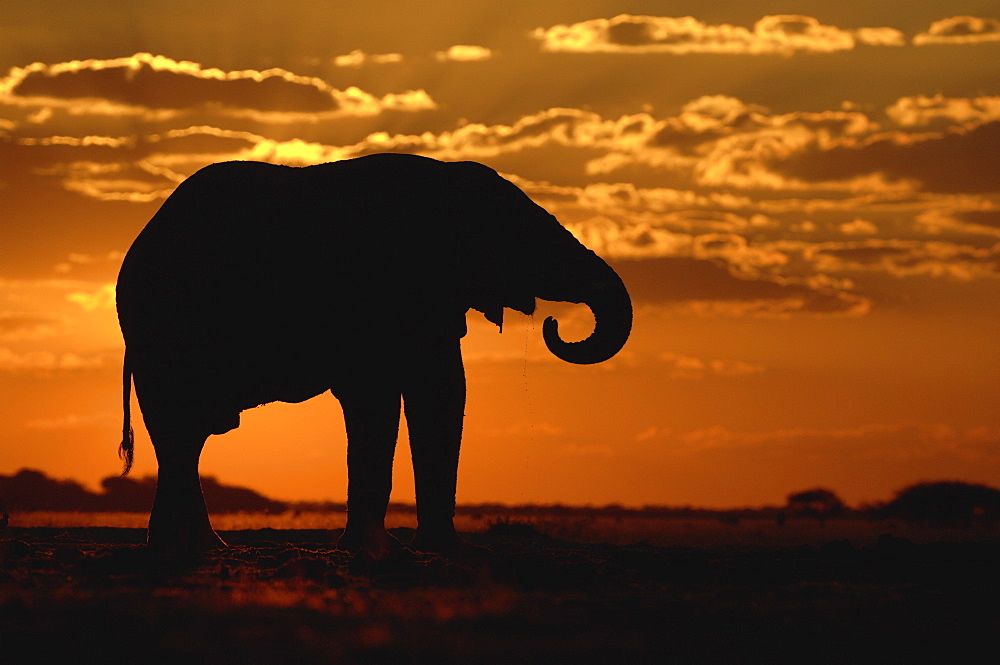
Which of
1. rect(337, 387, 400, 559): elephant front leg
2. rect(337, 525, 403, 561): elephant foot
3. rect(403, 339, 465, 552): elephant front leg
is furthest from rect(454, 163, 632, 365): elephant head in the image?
rect(337, 525, 403, 561): elephant foot

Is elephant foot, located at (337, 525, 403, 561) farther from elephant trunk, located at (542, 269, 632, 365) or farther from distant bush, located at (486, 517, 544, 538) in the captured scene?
distant bush, located at (486, 517, 544, 538)

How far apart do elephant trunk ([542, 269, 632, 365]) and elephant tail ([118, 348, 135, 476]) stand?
6.54 metres

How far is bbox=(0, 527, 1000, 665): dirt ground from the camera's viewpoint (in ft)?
48.5

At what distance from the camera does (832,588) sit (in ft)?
67.8

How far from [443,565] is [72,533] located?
10446 millimetres

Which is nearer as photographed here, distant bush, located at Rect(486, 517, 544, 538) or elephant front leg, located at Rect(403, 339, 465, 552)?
elephant front leg, located at Rect(403, 339, 465, 552)

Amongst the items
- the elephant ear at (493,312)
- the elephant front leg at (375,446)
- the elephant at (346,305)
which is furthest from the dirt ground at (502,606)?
the elephant ear at (493,312)

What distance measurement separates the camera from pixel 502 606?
17.5 metres

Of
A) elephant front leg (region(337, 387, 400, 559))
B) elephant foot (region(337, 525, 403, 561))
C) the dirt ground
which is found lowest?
the dirt ground

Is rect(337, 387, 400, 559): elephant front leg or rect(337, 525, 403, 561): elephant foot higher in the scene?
rect(337, 387, 400, 559): elephant front leg

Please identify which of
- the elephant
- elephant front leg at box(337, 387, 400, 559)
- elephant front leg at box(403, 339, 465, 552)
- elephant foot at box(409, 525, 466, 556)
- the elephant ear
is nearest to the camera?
elephant front leg at box(337, 387, 400, 559)

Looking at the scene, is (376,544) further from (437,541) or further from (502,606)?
(502,606)

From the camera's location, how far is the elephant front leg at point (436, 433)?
22.4m

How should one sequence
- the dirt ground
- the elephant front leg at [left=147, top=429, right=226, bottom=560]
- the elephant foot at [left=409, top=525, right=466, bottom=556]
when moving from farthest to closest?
the elephant foot at [left=409, top=525, right=466, bottom=556], the elephant front leg at [left=147, top=429, right=226, bottom=560], the dirt ground
